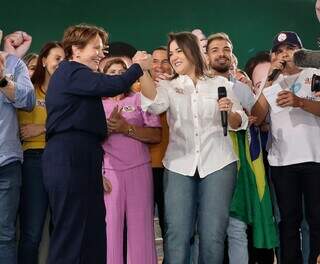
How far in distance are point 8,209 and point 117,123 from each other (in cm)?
67

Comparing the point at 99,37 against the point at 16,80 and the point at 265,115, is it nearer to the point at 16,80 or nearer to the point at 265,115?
the point at 16,80

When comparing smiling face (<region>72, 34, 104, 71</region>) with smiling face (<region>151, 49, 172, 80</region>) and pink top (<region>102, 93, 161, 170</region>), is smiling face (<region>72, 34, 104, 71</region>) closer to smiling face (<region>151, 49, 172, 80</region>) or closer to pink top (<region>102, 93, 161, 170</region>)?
pink top (<region>102, 93, 161, 170</region>)

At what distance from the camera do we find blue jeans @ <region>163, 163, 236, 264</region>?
2.60 m

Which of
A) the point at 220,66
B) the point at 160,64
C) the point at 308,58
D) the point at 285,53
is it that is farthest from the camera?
the point at 160,64

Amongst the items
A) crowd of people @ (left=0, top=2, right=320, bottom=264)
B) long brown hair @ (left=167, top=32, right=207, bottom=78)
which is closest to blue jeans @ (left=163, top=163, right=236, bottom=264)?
crowd of people @ (left=0, top=2, right=320, bottom=264)

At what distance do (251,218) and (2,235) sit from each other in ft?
4.21

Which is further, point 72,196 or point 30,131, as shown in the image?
point 30,131

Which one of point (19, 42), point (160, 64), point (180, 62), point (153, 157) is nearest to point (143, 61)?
point (180, 62)

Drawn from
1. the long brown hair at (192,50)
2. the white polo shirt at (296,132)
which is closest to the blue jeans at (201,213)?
the white polo shirt at (296,132)

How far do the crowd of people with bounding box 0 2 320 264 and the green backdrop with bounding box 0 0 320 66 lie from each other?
74.9 inches

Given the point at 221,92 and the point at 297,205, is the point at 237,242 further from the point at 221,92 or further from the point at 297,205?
the point at 221,92

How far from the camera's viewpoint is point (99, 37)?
257cm

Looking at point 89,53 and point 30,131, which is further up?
point 89,53

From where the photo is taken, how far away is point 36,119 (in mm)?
2873
